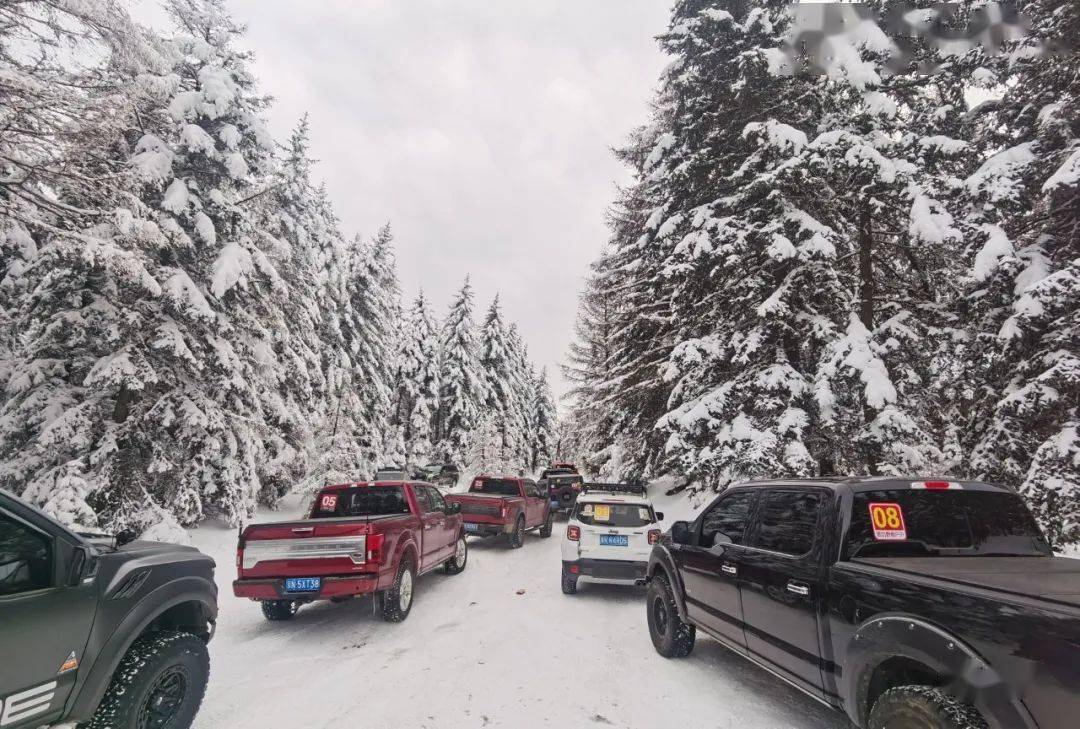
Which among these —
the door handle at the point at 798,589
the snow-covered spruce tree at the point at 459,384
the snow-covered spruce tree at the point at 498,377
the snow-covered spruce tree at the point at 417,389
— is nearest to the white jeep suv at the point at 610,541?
the door handle at the point at 798,589

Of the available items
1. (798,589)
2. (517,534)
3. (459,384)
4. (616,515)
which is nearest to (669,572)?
(798,589)

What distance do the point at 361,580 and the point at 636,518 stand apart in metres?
4.43

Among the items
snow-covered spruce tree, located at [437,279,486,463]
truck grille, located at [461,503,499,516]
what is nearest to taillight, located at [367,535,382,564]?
truck grille, located at [461,503,499,516]

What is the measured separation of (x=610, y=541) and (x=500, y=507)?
5.03 meters

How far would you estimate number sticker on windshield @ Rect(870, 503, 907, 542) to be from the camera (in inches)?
147

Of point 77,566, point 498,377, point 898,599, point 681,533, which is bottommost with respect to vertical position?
point 898,599

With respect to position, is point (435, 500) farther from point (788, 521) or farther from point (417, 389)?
point (417, 389)

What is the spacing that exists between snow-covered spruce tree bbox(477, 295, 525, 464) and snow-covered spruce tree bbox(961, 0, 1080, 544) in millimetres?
34719

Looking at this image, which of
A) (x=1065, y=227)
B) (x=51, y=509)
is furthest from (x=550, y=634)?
(x=1065, y=227)

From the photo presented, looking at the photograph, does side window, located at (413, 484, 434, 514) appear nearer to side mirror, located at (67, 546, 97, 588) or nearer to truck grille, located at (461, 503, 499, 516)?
truck grille, located at (461, 503, 499, 516)

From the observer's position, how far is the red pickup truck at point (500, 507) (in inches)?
520

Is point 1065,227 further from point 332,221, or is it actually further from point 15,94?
point 332,221

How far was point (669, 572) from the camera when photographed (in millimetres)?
6168

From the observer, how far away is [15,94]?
7062 mm
